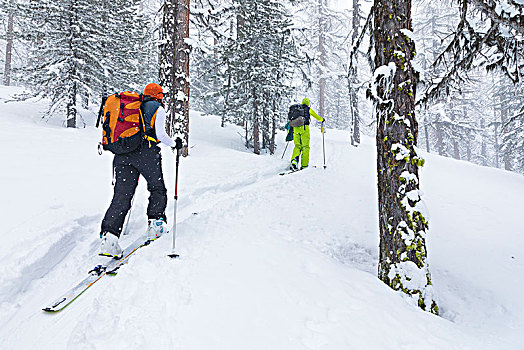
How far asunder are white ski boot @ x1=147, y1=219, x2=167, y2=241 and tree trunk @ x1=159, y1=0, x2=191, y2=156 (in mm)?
5540

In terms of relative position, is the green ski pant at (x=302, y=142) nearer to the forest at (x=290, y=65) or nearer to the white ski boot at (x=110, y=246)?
the forest at (x=290, y=65)

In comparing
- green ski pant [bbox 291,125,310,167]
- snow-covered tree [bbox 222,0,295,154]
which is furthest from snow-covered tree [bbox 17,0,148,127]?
green ski pant [bbox 291,125,310,167]

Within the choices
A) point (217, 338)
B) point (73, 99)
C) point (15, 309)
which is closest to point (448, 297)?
point (217, 338)

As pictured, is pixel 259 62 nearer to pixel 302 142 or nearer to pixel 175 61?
pixel 175 61

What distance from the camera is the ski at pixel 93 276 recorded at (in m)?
2.99

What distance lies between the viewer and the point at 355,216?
6.11 meters

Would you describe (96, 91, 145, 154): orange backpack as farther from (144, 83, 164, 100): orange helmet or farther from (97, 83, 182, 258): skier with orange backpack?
(144, 83, 164, 100): orange helmet

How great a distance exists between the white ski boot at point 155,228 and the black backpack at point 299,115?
6.97 metres

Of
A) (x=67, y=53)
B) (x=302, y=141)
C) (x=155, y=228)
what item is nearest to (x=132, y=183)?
(x=155, y=228)

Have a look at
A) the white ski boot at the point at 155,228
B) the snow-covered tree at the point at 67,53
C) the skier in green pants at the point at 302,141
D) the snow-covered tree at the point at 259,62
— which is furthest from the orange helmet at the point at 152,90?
the snow-covered tree at the point at 259,62

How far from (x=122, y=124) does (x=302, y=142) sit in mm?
7044

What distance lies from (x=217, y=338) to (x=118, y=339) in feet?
2.53

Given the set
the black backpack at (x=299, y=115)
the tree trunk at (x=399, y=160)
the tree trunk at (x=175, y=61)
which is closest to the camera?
the tree trunk at (x=399, y=160)

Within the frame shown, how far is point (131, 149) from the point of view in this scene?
4.23 m
